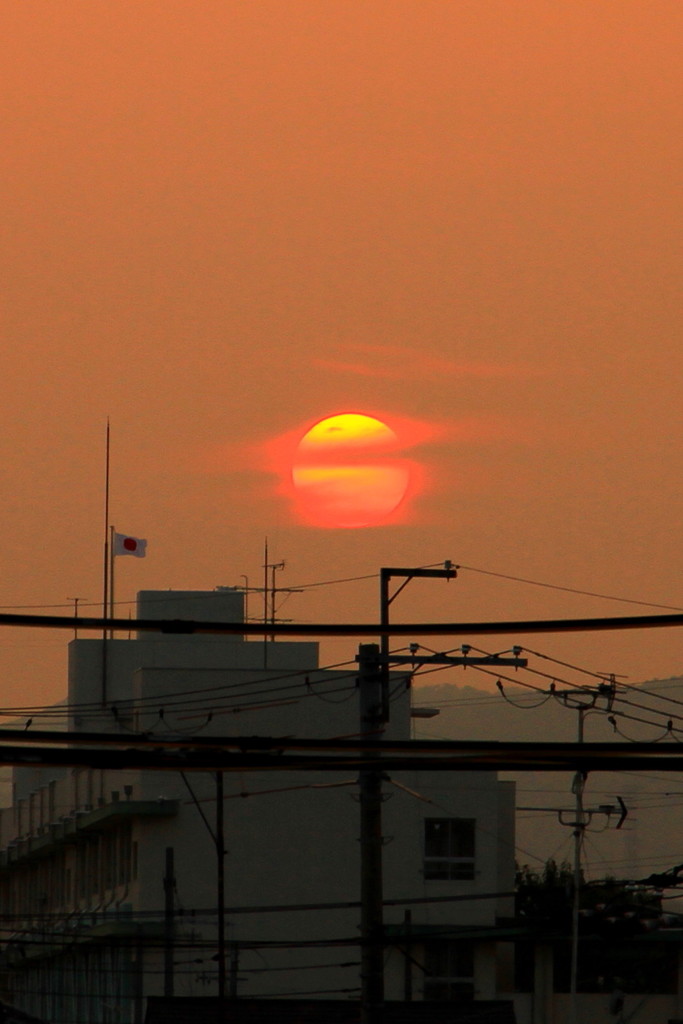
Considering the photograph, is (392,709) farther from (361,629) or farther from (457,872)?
(361,629)

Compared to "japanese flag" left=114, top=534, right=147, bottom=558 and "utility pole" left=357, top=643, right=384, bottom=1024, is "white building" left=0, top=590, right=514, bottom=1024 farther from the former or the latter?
"utility pole" left=357, top=643, right=384, bottom=1024

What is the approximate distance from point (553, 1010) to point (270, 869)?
12.1 m

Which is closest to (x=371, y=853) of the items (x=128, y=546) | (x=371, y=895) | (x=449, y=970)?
(x=371, y=895)

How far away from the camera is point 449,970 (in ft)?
207

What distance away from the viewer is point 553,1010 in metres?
66.8

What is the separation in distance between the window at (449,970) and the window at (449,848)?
277 centimetres

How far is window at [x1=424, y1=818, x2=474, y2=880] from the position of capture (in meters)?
65.2

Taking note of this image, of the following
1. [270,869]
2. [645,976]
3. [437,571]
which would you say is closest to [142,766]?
[437,571]

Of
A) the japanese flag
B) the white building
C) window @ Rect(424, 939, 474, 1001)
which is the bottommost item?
window @ Rect(424, 939, 474, 1001)

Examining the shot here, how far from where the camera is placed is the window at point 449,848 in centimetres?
6519

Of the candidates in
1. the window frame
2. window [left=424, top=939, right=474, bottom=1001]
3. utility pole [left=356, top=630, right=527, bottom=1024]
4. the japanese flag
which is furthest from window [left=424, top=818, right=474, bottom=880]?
utility pole [left=356, top=630, right=527, bottom=1024]

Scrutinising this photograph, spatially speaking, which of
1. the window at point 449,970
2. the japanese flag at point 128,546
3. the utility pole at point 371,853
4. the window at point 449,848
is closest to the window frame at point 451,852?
the window at point 449,848

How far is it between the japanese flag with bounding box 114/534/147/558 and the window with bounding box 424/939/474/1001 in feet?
93.0

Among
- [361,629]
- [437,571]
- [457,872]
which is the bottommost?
[457,872]
